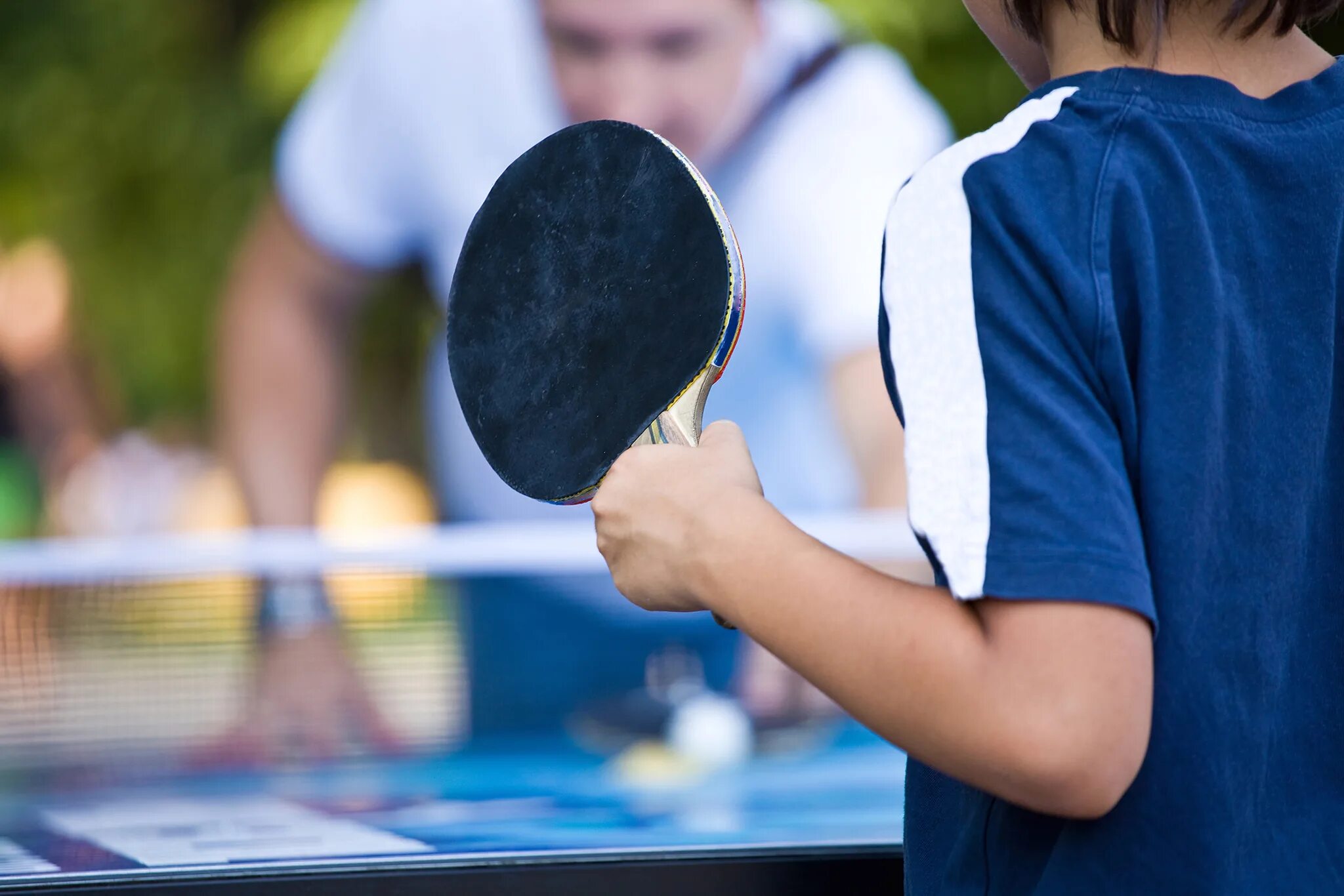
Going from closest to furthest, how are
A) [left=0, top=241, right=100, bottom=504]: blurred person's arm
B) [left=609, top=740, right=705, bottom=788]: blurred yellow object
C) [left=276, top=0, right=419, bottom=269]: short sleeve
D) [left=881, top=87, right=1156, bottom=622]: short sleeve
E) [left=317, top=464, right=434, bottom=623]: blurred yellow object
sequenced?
[left=881, top=87, right=1156, bottom=622]: short sleeve
[left=609, top=740, right=705, bottom=788]: blurred yellow object
[left=276, top=0, right=419, bottom=269]: short sleeve
[left=317, top=464, right=434, bottom=623]: blurred yellow object
[left=0, top=241, right=100, bottom=504]: blurred person's arm

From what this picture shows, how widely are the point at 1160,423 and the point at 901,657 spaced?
0.17 metres

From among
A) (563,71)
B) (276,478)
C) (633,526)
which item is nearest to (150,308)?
(276,478)

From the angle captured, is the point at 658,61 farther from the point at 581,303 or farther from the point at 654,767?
the point at 581,303

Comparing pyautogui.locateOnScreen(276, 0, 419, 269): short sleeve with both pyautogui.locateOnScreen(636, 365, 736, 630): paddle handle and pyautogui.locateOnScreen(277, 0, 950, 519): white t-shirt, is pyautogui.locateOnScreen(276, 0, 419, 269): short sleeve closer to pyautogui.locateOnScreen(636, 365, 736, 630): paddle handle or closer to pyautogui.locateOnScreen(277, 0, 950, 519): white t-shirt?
pyautogui.locateOnScreen(277, 0, 950, 519): white t-shirt

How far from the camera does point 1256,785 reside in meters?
0.74

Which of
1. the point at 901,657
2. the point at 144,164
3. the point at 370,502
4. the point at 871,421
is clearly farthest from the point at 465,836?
the point at 144,164

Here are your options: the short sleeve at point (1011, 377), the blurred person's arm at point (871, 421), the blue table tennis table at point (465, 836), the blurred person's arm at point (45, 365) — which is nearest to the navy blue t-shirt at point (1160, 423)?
the short sleeve at point (1011, 377)

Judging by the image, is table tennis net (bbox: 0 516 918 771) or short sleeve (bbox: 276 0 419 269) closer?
table tennis net (bbox: 0 516 918 771)

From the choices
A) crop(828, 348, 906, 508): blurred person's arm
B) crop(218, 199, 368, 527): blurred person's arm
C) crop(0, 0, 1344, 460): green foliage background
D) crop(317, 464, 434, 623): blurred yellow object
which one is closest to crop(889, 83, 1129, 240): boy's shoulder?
crop(828, 348, 906, 508): blurred person's arm

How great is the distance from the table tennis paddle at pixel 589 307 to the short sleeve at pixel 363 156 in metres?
3.66

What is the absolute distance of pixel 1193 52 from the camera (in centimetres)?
77

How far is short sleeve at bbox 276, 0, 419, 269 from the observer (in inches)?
175

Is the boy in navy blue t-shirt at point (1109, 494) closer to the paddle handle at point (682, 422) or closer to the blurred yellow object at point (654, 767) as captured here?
the paddle handle at point (682, 422)

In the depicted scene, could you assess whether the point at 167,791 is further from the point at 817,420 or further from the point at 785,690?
the point at 817,420
